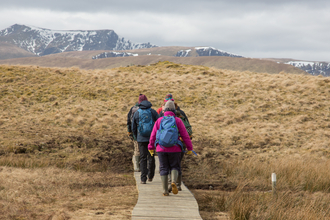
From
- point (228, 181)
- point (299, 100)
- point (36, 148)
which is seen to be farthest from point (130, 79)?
point (228, 181)

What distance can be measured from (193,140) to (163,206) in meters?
11.0

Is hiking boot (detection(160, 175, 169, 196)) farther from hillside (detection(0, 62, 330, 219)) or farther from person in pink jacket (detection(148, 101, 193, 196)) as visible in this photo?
hillside (detection(0, 62, 330, 219))

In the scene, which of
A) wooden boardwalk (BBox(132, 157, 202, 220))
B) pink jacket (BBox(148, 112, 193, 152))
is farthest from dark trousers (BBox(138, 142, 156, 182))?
pink jacket (BBox(148, 112, 193, 152))

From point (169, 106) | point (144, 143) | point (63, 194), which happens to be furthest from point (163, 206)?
point (63, 194)

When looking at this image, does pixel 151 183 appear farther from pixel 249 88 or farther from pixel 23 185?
pixel 249 88

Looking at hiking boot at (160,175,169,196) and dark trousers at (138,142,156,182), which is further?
dark trousers at (138,142,156,182)

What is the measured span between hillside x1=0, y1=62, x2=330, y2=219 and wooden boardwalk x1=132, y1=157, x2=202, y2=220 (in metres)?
0.41

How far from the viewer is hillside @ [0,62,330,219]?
760cm

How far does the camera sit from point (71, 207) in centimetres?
→ 696

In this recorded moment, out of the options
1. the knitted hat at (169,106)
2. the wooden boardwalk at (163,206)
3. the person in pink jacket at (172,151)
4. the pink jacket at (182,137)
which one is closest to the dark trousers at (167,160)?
the person in pink jacket at (172,151)

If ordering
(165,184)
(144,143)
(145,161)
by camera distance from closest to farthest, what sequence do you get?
1. (165,184)
2. (144,143)
3. (145,161)

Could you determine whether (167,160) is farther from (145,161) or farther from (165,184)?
(145,161)

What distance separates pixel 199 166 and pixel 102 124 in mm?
8629

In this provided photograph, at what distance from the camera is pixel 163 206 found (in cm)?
666
